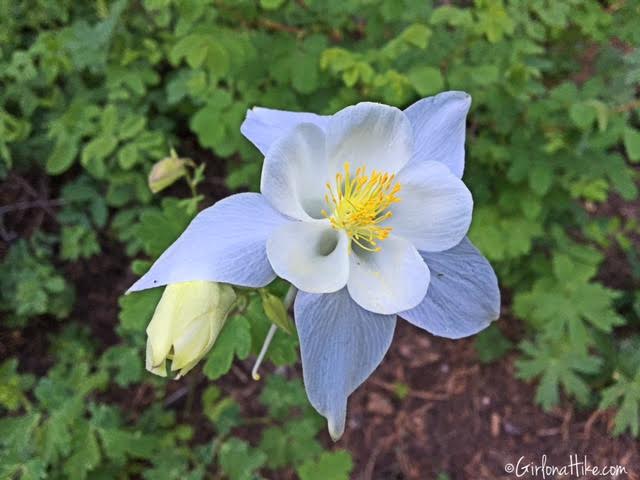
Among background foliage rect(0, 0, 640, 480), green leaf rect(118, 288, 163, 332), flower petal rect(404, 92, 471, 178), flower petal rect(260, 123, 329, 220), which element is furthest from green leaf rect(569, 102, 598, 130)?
green leaf rect(118, 288, 163, 332)

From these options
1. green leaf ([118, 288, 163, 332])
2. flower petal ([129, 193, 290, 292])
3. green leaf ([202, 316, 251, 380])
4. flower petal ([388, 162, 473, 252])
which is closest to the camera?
flower petal ([129, 193, 290, 292])

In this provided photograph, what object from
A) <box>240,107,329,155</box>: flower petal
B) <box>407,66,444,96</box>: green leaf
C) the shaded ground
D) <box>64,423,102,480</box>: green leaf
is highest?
<box>240,107,329,155</box>: flower petal

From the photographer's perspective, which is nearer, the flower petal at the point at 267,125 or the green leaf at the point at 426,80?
the flower petal at the point at 267,125

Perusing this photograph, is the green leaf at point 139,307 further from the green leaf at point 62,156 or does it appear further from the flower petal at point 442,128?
the green leaf at point 62,156

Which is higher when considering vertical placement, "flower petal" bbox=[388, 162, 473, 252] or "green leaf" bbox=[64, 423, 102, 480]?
"flower petal" bbox=[388, 162, 473, 252]

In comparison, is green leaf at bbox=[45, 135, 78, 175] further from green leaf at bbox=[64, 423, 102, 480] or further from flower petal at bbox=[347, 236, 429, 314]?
flower petal at bbox=[347, 236, 429, 314]

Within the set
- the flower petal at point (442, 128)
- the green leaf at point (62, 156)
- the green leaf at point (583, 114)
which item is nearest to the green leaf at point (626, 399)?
the green leaf at point (583, 114)

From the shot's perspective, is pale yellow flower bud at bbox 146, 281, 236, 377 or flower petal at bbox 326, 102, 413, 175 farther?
flower petal at bbox 326, 102, 413, 175

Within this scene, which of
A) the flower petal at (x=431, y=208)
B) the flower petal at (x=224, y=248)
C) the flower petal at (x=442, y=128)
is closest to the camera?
the flower petal at (x=224, y=248)
